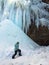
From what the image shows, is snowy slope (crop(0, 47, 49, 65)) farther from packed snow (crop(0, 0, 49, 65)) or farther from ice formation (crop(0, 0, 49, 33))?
ice formation (crop(0, 0, 49, 33))

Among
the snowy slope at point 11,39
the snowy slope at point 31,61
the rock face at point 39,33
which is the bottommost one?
the rock face at point 39,33

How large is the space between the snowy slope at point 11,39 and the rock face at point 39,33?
91 cm

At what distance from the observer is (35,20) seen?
55.6 feet

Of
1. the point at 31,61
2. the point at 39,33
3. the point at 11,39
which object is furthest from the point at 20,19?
the point at 31,61

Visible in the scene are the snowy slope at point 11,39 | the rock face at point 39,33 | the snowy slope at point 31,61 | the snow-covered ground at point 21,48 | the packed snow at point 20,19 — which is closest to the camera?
the snowy slope at point 31,61

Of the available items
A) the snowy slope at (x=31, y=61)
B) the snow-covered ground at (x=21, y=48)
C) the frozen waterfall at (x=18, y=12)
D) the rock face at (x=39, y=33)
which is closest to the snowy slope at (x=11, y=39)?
the snow-covered ground at (x=21, y=48)

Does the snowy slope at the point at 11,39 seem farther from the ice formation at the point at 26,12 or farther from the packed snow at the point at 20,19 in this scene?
the ice formation at the point at 26,12

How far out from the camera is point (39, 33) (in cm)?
1725

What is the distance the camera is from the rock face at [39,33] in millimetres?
17094

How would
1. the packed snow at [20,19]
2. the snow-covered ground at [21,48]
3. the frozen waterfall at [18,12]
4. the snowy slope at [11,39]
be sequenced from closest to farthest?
the snow-covered ground at [21,48] → the snowy slope at [11,39] → the packed snow at [20,19] → the frozen waterfall at [18,12]

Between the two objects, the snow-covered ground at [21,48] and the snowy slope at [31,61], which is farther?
the snow-covered ground at [21,48]

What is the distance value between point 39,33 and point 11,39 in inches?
108

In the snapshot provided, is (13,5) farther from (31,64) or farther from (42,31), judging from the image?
(31,64)

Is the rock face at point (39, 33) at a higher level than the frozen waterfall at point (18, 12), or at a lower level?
lower
